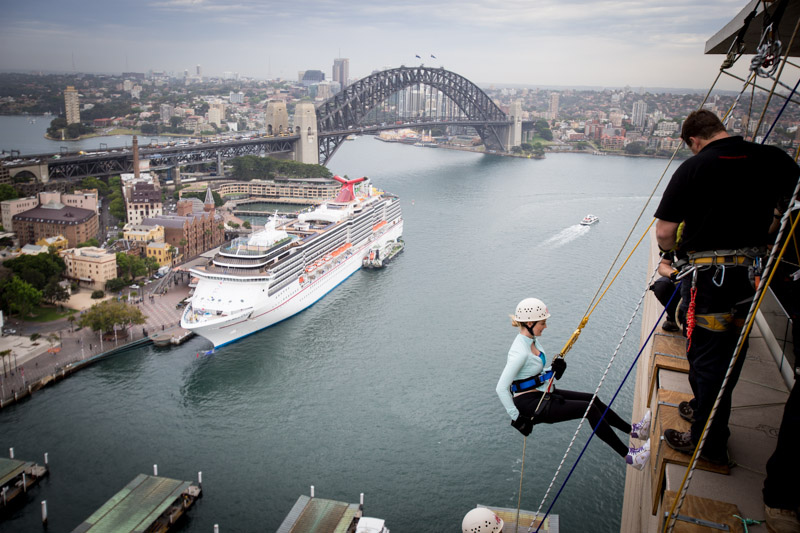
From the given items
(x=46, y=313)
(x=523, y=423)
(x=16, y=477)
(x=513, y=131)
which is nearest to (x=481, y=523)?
(x=523, y=423)

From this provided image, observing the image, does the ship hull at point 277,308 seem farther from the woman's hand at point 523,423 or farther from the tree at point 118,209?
the tree at point 118,209

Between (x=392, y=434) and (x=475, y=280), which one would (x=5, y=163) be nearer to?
(x=475, y=280)

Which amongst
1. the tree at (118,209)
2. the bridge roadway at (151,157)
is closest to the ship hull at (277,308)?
the tree at (118,209)

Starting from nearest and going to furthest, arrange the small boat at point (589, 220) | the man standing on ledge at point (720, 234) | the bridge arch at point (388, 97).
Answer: the man standing on ledge at point (720, 234) < the small boat at point (589, 220) < the bridge arch at point (388, 97)

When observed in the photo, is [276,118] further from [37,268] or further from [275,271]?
[275,271]

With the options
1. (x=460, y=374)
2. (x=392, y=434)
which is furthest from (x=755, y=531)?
(x=460, y=374)

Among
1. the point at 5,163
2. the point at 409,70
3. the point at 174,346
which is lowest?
the point at 174,346

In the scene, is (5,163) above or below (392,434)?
above

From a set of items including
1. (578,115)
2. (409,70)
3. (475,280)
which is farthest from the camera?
(578,115)
